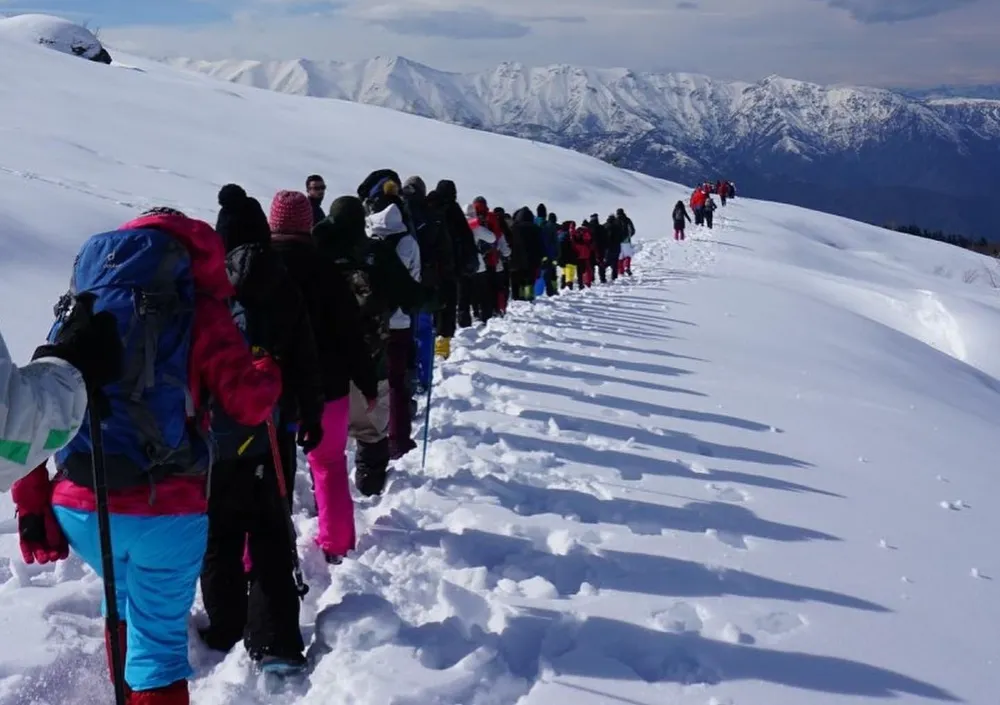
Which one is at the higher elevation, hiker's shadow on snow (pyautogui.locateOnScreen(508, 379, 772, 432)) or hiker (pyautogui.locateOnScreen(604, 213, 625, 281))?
hiker (pyautogui.locateOnScreen(604, 213, 625, 281))

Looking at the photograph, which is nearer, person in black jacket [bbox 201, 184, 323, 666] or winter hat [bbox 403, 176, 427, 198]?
person in black jacket [bbox 201, 184, 323, 666]

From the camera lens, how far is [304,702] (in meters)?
3.18

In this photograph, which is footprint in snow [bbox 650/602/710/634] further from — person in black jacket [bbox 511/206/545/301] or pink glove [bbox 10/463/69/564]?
person in black jacket [bbox 511/206/545/301]

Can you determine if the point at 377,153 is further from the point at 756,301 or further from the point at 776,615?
the point at 776,615

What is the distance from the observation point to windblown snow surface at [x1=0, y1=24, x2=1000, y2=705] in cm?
342

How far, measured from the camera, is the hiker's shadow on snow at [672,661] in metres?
3.43

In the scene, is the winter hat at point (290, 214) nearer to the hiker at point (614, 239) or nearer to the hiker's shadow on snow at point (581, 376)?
the hiker's shadow on snow at point (581, 376)

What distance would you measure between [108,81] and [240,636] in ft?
117

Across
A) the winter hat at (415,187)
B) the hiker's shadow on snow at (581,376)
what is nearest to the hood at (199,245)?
the winter hat at (415,187)

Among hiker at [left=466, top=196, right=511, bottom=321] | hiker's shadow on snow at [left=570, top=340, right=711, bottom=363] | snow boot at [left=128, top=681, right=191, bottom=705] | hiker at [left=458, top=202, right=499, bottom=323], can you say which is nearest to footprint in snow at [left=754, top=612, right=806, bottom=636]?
snow boot at [left=128, top=681, right=191, bottom=705]

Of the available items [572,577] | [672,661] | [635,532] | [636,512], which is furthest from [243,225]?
[636,512]

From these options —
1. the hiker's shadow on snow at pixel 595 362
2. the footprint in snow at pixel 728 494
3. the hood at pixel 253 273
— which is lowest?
the footprint in snow at pixel 728 494

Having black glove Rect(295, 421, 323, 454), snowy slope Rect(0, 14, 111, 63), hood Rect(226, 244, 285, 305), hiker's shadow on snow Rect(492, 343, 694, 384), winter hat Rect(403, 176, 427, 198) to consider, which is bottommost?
hiker's shadow on snow Rect(492, 343, 694, 384)

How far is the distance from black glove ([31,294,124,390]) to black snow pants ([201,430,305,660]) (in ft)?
4.22
